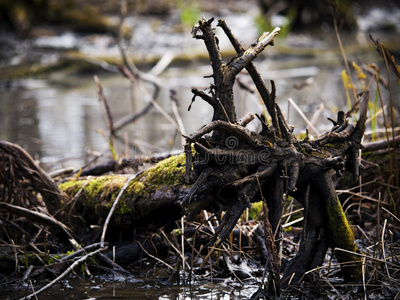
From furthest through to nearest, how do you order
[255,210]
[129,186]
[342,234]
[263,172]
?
[255,210], [129,186], [342,234], [263,172]

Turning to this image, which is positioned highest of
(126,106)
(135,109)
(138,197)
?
(126,106)

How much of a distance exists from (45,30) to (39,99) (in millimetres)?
6782

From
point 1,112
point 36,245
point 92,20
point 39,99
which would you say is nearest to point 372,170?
point 36,245

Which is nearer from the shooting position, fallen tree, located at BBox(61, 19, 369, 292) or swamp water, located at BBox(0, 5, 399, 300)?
fallen tree, located at BBox(61, 19, 369, 292)

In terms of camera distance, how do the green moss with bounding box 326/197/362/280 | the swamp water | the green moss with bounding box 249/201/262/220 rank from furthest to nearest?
the green moss with bounding box 249/201/262/220, the swamp water, the green moss with bounding box 326/197/362/280

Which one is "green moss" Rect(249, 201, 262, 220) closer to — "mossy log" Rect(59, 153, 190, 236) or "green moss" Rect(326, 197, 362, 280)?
"mossy log" Rect(59, 153, 190, 236)

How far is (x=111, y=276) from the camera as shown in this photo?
3.09m

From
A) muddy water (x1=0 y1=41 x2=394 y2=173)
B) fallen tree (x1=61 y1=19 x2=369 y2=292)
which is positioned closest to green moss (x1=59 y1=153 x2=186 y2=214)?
fallen tree (x1=61 y1=19 x2=369 y2=292)

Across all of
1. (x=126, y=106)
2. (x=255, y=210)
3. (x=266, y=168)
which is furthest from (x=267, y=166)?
(x=126, y=106)

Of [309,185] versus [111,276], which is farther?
[111,276]

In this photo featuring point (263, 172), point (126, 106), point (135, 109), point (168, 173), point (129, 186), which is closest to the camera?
point (263, 172)

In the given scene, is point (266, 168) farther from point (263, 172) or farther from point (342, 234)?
point (342, 234)

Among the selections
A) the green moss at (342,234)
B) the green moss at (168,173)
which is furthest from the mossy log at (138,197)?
the green moss at (342,234)

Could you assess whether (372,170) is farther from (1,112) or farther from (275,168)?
(1,112)
